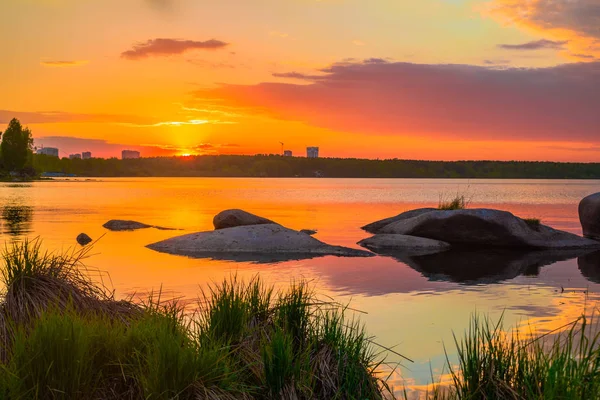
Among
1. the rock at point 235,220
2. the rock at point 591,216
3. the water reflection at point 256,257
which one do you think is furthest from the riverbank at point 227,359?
the rock at point 591,216

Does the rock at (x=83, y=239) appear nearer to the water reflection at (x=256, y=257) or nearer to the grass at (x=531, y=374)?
the water reflection at (x=256, y=257)

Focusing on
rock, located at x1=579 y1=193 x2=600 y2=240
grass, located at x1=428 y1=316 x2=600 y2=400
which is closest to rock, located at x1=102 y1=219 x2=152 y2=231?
rock, located at x1=579 y1=193 x2=600 y2=240

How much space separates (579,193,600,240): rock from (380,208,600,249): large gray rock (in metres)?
2.26

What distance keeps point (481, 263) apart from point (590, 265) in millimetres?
2922

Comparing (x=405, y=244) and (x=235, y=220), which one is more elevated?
(x=235, y=220)

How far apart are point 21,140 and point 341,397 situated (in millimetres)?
139245

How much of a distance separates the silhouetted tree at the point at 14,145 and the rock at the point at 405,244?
12633cm

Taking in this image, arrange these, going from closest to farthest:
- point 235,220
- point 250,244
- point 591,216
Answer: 1. point 250,244
2. point 591,216
3. point 235,220

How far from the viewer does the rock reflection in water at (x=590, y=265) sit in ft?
50.0

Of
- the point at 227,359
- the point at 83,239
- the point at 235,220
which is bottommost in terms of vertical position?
the point at 83,239

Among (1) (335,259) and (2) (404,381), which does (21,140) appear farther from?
(2) (404,381)

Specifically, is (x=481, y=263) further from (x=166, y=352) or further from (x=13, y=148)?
(x=13, y=148)

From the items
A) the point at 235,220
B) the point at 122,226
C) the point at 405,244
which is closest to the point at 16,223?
the point at 122,226

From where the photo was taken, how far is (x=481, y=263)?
17578 millimetres
